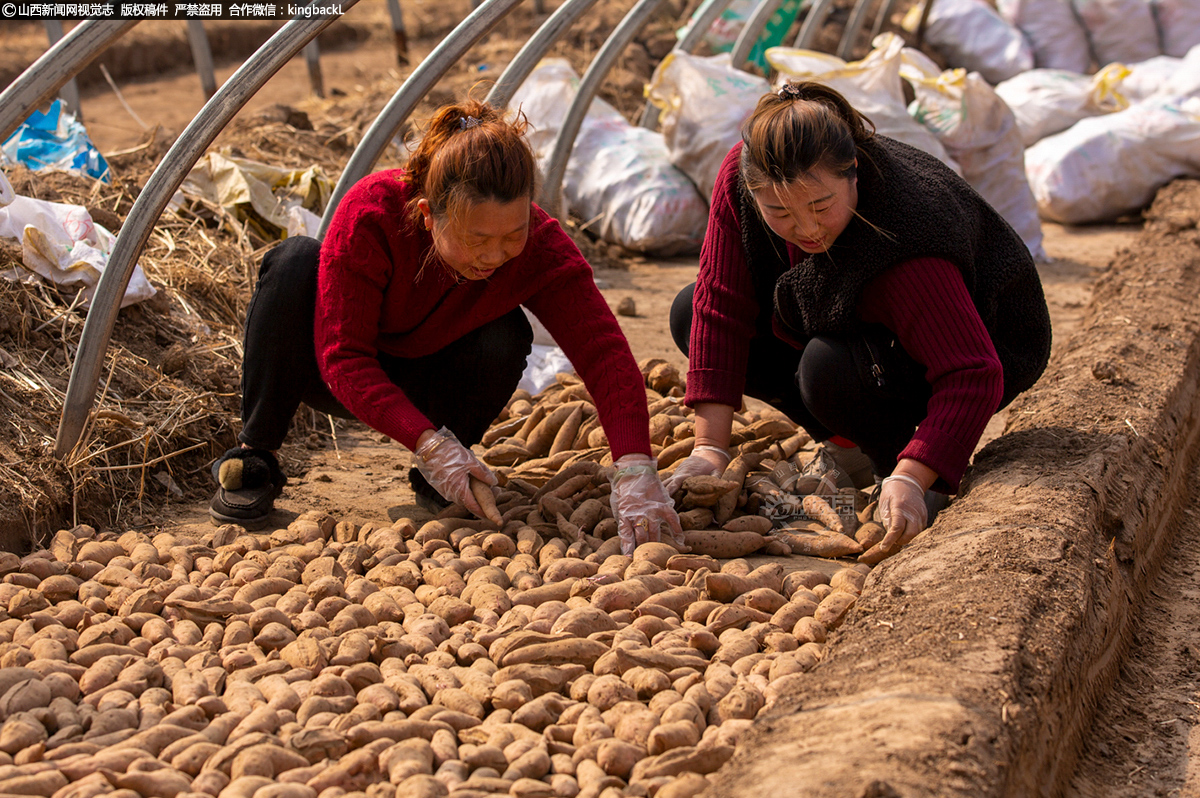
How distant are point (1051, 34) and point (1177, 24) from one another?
93cm

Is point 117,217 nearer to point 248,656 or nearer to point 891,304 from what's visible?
point 248,656

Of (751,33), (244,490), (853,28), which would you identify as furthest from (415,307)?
(853,28)

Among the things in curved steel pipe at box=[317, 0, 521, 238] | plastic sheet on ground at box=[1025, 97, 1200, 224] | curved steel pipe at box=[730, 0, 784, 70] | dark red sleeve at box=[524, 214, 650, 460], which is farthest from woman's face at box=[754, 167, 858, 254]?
plastic sheet on ground at box=[1025, 97, 1200, 224]

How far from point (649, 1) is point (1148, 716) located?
293 cm

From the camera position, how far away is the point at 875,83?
4641mm

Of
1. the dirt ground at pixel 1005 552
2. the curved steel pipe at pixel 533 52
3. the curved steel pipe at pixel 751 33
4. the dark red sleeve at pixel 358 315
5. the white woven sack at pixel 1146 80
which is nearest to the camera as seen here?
the dirt ground at pixel 1005 552

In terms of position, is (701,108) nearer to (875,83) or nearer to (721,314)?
(875,83)

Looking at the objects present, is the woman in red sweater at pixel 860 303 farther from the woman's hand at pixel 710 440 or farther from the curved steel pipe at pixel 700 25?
the curved steel pipe at pixel 700 25

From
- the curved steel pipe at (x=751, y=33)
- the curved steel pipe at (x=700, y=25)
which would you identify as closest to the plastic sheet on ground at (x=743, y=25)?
the curved steel pipe at (x=751, y=33)

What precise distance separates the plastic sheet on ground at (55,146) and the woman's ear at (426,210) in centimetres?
213

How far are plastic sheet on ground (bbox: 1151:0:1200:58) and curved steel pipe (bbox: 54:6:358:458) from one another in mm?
6665

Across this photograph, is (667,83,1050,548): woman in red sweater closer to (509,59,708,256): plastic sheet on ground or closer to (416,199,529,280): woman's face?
(416,199,529,280): woman's face

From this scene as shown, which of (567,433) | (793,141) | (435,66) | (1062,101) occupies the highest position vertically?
(435,66)

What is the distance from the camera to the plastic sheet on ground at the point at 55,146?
12.1 feet
